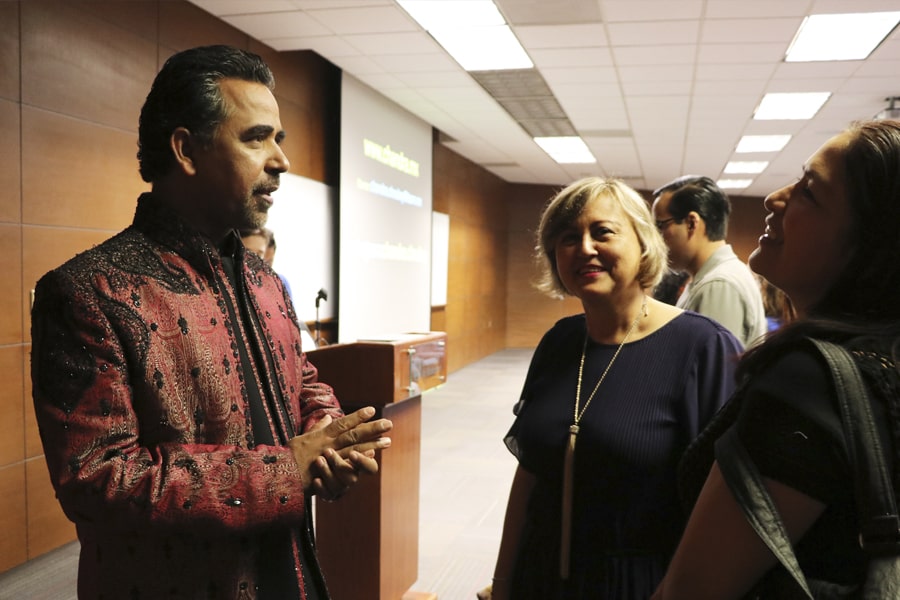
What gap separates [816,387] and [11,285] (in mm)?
3517

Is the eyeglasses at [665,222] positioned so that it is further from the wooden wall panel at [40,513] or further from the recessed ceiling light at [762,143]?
the recessed ceiling light at [762,143]

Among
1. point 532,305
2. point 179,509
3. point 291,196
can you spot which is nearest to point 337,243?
point 291,196

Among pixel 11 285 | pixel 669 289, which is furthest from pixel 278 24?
pixel 669 289

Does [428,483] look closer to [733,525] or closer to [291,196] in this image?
[291,196]

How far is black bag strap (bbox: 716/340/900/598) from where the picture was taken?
72cm

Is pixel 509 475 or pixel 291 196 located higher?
pixel 291 196

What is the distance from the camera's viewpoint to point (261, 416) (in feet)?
4.28

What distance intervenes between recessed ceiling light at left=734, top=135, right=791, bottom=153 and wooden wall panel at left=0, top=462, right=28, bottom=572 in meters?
7.86

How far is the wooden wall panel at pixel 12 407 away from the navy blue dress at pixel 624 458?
280 cm

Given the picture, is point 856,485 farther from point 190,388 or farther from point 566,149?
point 566,149

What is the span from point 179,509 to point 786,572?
33.5 inches

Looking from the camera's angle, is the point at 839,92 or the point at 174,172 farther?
the point at 839,92

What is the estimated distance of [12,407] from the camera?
3303mm

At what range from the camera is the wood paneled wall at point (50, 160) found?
10.6 feet
